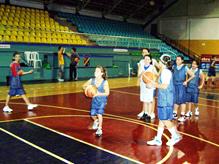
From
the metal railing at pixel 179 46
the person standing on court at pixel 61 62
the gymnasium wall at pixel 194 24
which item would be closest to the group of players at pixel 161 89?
the person standing on court at pixel 61 62

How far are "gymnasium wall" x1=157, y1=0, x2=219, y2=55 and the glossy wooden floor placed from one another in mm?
18671

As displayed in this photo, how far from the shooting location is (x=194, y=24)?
93.6 ft

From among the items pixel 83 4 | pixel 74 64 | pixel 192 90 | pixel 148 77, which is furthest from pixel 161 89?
pixel 83 4

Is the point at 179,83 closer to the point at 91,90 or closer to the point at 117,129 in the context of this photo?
the point at 117,129

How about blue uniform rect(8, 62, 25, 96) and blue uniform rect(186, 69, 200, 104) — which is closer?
blue uniform rect(8, 62, 25, 96)

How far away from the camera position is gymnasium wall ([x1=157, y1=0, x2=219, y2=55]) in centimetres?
2745

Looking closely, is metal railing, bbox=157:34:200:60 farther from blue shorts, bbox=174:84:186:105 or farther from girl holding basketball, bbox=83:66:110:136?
girl holding basketball, bbox=83:66:110:136

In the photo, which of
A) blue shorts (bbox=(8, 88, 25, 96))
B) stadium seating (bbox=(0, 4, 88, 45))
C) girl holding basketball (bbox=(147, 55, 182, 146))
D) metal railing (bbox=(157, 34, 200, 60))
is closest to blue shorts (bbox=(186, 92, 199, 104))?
girl holding basketball (bbox=(147, 55, 182, 146))

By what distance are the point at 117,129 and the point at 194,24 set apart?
79.1 feet

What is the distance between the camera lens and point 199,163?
4555 mm

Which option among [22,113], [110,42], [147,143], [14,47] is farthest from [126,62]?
[147,143]

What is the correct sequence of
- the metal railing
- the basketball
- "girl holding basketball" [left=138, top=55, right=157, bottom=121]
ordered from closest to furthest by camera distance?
the basketball < "girl holding basketball" [left=138, top=55, right=157, bottom=121] < the metal railing

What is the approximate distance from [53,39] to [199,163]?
13832 mm

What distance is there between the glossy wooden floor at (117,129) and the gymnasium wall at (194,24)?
61.3 ft
